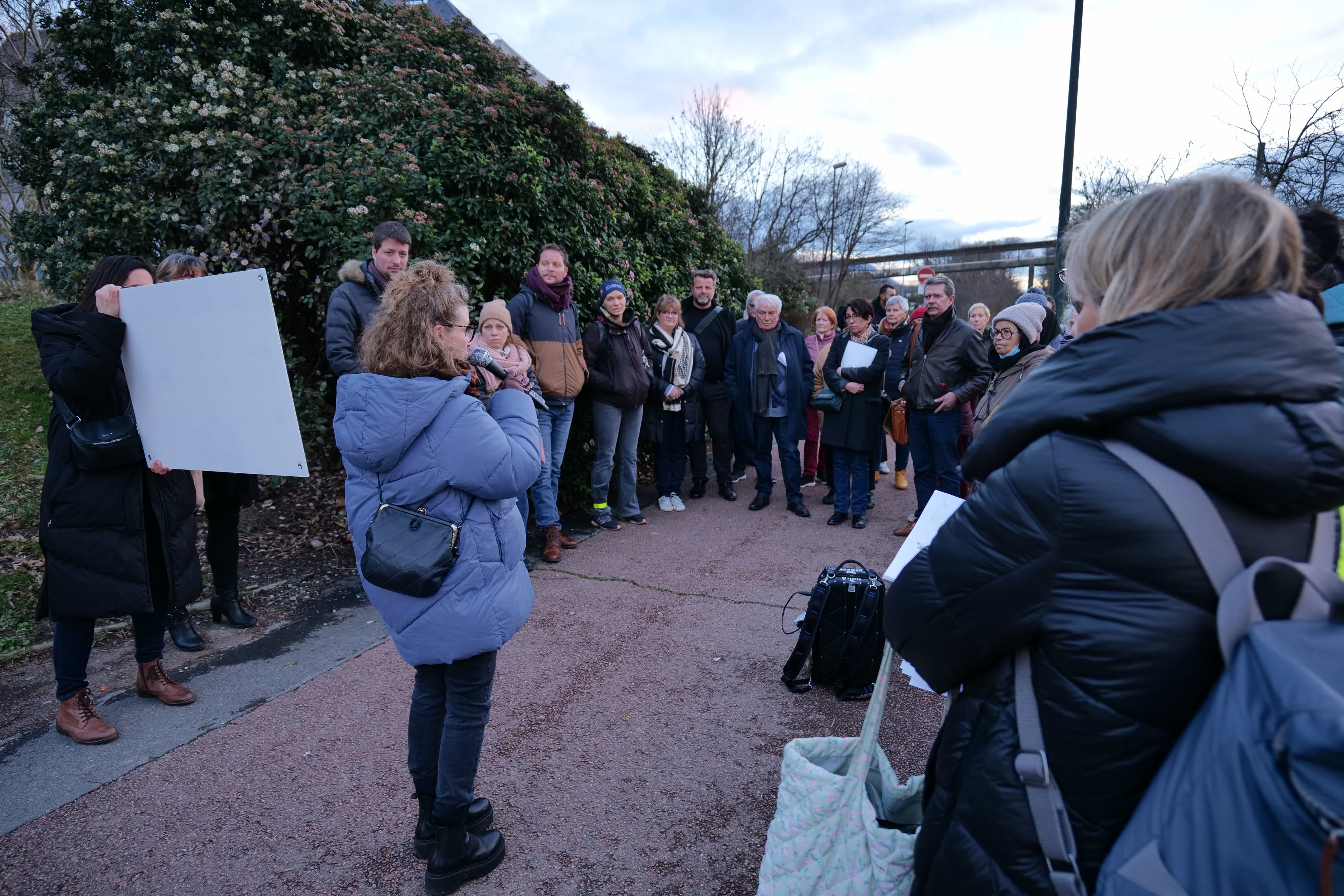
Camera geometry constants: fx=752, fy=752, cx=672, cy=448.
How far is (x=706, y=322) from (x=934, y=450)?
103 inches

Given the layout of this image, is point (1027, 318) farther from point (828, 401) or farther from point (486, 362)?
point (486, 362)

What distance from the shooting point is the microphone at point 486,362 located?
238 cm

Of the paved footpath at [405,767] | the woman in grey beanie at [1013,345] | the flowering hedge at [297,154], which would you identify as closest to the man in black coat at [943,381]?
the woman in grey beanie at [1013,345]

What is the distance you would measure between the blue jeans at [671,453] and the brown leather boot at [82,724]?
470 cm

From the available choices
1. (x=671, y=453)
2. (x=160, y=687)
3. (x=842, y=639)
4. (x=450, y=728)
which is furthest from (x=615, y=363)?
(x=450, y=728)

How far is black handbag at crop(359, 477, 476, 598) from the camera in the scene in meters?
2.09

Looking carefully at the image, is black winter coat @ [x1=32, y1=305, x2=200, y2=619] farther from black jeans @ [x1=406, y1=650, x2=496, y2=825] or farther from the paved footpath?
black jeans @ [x1=406, y1=650, x2=496, y2=825]

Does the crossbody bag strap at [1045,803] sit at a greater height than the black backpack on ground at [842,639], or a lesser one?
greater

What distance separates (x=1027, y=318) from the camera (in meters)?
4.99

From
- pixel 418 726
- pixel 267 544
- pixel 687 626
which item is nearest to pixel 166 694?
pixel 418 726

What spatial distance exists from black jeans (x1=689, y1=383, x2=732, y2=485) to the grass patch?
5102 mm

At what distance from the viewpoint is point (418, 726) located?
235 cm

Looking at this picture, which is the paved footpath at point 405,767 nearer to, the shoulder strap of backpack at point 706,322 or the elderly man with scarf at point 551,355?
the elderly man with scarf at point 551,355

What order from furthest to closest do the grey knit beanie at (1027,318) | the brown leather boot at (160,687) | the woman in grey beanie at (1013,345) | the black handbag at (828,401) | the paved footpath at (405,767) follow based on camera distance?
1. the black handbag at (828,401)
2. the grey knit beanie at (1027,318)
3. the woman in grey beanie at (1013,345)
4. the brown leather boot at (160,687)
5. the paved footpath at (405,767)
